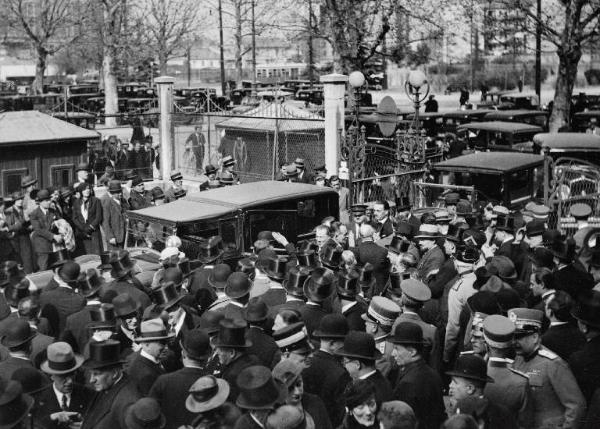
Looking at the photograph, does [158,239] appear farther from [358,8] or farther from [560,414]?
[358,8]

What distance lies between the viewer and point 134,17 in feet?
160

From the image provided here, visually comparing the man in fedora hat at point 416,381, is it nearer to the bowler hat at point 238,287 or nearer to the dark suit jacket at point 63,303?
the bowler hat at point 238,287

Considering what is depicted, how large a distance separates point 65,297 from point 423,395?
12.5ft

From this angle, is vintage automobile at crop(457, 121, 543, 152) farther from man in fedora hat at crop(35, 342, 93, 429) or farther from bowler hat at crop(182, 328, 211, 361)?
man in fedora hat at crop(35, 342, 93, 429)

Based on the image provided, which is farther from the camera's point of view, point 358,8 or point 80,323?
point 358,8

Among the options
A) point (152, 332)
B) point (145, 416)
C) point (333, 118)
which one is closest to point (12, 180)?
point (333, 118)

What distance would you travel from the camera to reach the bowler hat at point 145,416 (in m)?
4.66

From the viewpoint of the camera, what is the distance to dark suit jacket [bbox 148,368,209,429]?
5488mm

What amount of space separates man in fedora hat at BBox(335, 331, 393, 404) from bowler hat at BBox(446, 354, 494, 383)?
566mm

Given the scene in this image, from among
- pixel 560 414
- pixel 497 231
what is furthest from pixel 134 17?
pixel 560 414

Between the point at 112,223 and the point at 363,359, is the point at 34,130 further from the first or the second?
the point at 363,359

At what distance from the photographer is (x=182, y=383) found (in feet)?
18.2

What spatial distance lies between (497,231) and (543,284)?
2.58m

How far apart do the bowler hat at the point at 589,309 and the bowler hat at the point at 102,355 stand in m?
3.54
